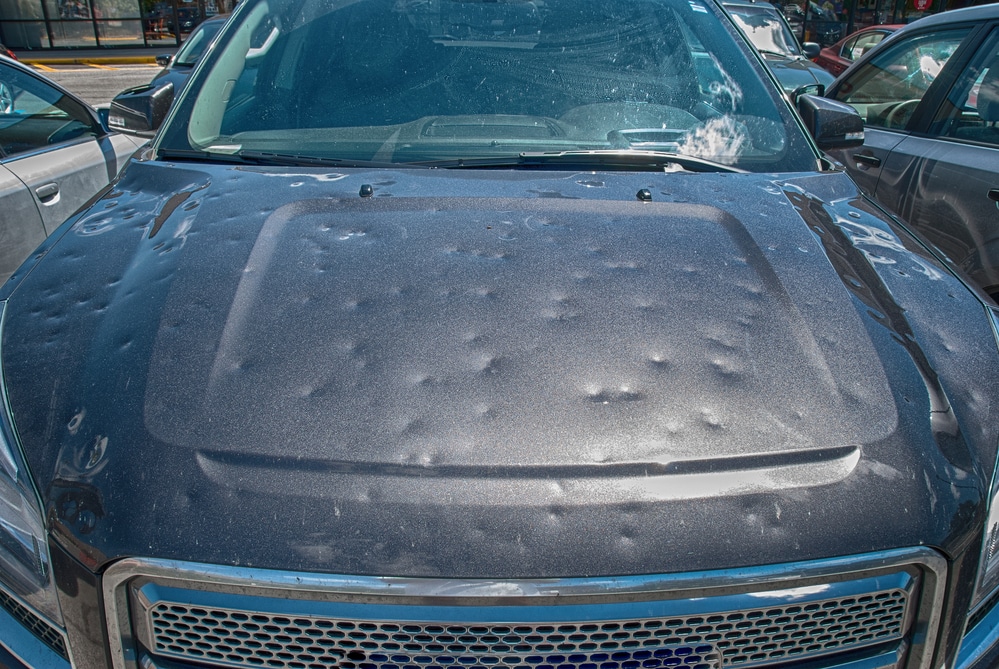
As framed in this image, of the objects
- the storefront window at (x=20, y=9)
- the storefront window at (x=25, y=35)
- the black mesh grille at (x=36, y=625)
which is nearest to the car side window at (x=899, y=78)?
the black mesh grille at (x=36, y=625)

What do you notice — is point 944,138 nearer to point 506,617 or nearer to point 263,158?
point 263,158

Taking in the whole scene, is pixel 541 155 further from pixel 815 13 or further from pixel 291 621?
pixel 815 13

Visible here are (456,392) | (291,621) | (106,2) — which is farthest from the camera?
(106,2)

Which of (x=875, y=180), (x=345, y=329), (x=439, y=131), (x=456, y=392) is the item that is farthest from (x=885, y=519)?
(x=875, y=180)

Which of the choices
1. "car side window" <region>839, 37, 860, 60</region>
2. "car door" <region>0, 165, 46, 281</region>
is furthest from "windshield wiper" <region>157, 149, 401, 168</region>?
"car side window" <region>839, 37, 860, 60</region>

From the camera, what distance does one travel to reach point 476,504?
1366mm

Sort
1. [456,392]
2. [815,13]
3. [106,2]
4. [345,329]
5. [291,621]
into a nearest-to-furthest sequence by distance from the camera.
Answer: [291,621], [456,392], [345,329], [815,13], [106,2]

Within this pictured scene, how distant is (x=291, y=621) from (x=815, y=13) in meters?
25.2

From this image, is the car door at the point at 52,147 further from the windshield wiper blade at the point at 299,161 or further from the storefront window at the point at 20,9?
the storefront window at the point at 20,9

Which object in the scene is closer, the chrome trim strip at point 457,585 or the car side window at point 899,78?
the chrome trim strip at point 457,585

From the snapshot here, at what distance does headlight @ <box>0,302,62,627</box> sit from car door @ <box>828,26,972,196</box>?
3.66 meters

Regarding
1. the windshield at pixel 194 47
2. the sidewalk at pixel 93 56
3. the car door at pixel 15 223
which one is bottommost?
the sidewalk at pixel 93 56

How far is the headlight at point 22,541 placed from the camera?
1488mm

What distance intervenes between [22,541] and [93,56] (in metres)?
26.2
